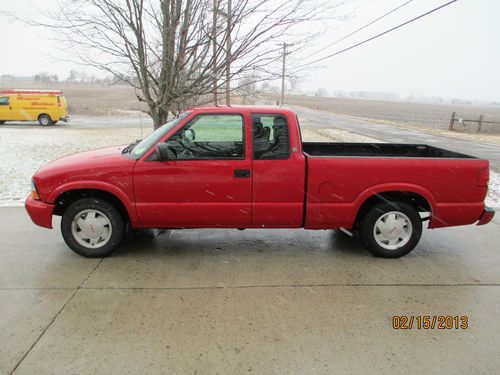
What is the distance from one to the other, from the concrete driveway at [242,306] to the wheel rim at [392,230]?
0.72ft

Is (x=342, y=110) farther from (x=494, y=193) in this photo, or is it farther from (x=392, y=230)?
(x=392, y=230)

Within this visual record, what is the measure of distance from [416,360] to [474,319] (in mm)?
897

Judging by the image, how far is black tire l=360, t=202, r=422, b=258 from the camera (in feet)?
14.0

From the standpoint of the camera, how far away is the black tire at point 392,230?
168 inches

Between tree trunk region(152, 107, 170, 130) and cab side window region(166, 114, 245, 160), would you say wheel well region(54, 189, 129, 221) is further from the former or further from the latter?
tree trunk region(152, 107, 170, 130)

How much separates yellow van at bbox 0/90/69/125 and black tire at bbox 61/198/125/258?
21.7 m

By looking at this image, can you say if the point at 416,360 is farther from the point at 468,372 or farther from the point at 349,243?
the point at 349,243

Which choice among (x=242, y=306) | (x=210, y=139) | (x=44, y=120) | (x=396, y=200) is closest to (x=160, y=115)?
(x=210, y=139)

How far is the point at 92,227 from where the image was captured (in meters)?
4.22

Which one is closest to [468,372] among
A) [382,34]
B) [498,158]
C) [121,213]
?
[121,213]

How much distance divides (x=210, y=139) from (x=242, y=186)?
68 centimetres

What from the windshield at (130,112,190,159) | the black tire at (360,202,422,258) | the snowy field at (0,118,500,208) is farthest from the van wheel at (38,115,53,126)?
the black tire at (360,202,422,258)

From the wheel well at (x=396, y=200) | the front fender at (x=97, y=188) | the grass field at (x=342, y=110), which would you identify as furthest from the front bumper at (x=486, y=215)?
the grass field at (x=342, y=110)

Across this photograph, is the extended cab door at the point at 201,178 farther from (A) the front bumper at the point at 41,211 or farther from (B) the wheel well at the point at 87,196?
(A) the front bumper at the point at 41,211
